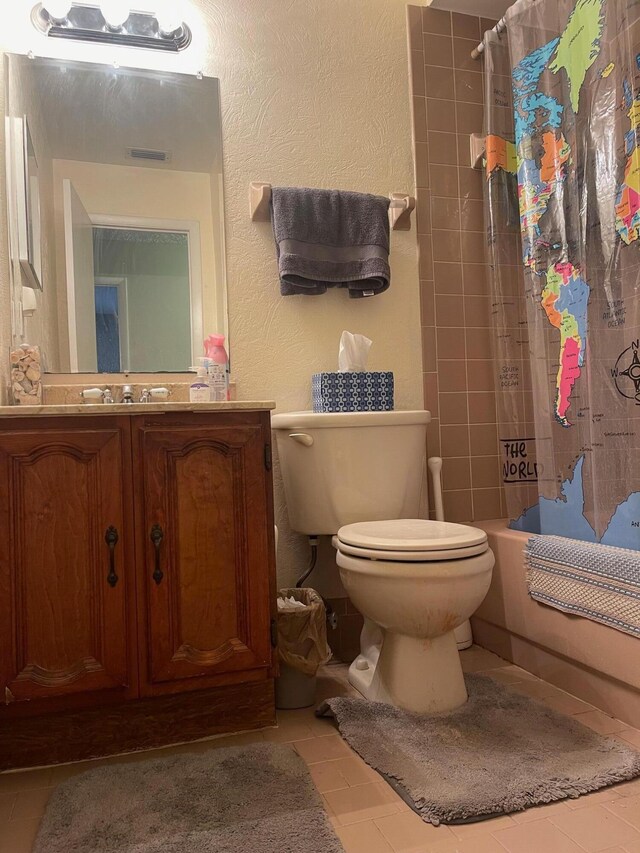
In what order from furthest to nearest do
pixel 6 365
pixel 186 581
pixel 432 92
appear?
pixel 432 92
pixel 6 365
pixel 186 581

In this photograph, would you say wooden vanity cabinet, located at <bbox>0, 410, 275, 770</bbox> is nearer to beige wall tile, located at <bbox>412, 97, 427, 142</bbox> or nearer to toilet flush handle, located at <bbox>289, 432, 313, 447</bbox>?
toilet flush handle, located at <bbox>289, 432, 313, 447</bbox>

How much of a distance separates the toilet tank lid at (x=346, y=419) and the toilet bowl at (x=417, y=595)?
0.32 metres

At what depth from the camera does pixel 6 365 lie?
1800 millimetres

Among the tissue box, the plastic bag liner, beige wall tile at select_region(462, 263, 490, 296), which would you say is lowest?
the plastic bag liner

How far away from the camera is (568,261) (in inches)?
68.7

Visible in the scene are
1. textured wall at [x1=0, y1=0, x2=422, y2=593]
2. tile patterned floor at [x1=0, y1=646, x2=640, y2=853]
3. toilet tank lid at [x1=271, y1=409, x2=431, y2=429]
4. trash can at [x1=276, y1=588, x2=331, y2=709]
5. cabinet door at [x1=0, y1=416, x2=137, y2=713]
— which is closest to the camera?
tile patterned floor at [x1=0, y1=646, x2=640, y2=853]

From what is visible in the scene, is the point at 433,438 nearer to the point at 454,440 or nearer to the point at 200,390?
the point at 454,440

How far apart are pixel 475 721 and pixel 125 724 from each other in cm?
82

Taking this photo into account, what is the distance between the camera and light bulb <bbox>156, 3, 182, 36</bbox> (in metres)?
1.95

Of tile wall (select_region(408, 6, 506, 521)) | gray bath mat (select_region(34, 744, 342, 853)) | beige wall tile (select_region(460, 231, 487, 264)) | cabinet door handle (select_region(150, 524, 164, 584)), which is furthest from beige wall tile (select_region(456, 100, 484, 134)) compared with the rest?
gray bath mat (select_region(34, 744, 342, 853))

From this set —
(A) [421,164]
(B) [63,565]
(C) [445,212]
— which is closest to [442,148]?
(A) [421,164]

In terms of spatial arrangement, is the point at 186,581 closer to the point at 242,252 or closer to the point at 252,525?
the point at 252,525

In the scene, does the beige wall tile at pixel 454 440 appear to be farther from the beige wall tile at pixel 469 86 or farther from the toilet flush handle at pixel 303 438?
the beige wall tile at pixel 469 86

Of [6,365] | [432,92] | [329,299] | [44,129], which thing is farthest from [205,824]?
[432,92]
